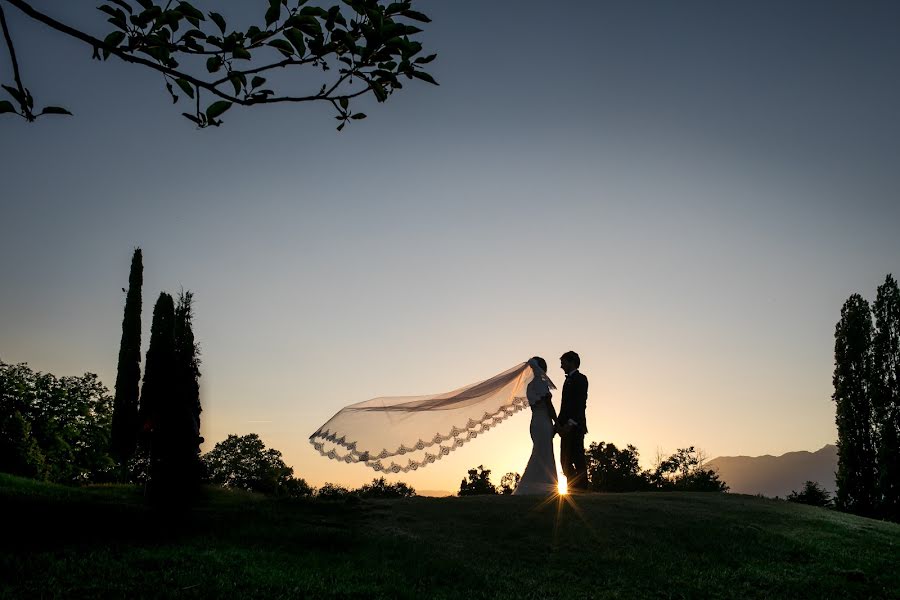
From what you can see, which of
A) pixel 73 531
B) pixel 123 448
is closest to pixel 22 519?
pixel 73 531

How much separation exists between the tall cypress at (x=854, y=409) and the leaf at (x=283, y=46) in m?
42.8

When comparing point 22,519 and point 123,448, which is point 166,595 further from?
point 123,448

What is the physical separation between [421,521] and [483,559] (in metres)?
3.51

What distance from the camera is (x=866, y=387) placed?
4141cm

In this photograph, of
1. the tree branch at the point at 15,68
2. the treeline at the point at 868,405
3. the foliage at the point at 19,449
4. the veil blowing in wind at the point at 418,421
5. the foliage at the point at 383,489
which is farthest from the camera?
the foliage at the point at 19,449

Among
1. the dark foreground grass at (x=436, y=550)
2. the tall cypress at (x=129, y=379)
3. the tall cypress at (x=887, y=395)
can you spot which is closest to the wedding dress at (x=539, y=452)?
the dark foreground grass at (x=436, y=550)

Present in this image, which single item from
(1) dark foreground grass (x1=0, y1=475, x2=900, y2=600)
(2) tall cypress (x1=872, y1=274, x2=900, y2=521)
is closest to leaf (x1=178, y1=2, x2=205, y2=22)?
(1) dark foreground grass (x1=0, y1=475, x2=900, y2=600)

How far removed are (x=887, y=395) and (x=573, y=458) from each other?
26511 millimetres

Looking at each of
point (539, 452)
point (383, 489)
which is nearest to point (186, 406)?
point (383, 489)

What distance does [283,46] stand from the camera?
24.0 feet

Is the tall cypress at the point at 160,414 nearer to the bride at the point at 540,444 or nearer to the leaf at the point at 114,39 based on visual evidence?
the bride at the point at 540,444

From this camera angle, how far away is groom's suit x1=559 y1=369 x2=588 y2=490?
23875 mm

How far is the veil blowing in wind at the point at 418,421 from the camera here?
21.4 metres

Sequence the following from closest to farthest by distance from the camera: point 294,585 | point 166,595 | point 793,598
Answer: point 166,595 → point 294,585 → point 793,598
